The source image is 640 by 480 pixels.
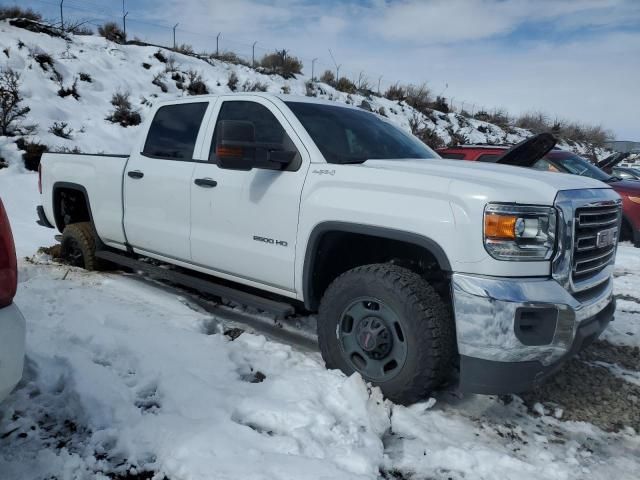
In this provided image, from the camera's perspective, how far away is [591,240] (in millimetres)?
2863

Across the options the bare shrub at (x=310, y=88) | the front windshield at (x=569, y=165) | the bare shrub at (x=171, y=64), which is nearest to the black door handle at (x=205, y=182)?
the front windshield at (x=569, y=165)

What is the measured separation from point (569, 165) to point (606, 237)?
19.8 feet

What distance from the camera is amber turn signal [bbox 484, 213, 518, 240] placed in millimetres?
2518

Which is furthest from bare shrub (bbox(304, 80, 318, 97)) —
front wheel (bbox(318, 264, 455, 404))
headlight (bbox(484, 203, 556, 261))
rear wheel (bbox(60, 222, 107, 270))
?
headlight (bbox(484, 203, 556, 261))

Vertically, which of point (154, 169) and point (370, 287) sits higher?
point (154, 169)

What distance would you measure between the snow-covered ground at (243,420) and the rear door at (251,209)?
1.75ft

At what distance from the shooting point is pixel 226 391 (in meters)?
2.89

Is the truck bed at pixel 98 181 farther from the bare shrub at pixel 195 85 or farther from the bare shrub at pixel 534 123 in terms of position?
the bare shrub at pixel 534 123

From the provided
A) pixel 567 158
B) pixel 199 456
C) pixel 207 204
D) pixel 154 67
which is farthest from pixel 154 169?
pixel 154 67

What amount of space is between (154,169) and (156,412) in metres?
2.25

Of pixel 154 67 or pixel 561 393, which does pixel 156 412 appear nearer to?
pixel 561 393

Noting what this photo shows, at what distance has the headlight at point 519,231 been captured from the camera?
2.52m

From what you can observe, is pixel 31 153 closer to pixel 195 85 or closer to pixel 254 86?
pixel 195 85

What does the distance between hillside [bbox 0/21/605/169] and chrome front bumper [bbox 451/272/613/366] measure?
7.97 metres
